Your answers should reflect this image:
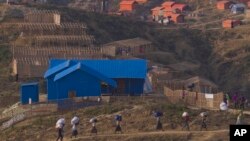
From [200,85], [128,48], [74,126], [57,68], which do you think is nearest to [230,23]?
[128,48]

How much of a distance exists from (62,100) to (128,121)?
28.3 feet

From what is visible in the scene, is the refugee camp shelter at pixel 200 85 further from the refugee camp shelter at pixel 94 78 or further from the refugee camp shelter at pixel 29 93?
the refugee camp shelter at pixel 29 93

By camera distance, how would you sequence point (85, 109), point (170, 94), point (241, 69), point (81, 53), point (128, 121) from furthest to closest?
1. point (241, 69)
2. point (81, 53)
3. point (170, 94)
4. point (85, 109)
5. point (128, 121)

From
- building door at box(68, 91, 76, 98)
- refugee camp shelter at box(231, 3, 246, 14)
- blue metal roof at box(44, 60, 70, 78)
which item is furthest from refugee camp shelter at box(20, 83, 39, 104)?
refugee camp shelter at box(231, 3, 246, 14)

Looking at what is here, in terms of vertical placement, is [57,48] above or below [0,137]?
above

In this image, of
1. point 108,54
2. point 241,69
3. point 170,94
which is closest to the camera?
point 170,94

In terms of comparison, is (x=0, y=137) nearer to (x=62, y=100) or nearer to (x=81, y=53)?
(x=62, y=100)

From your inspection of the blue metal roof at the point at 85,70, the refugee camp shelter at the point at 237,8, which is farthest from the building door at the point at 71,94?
the refugee camp shelter at the point at 237,8

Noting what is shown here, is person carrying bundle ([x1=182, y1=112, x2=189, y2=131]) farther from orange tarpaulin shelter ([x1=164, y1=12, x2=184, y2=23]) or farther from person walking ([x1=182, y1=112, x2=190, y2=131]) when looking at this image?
orange tarpaulin shelter ([x1=164, y1=12, x2=184, y2=23])

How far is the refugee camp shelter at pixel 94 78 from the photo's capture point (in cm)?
4425

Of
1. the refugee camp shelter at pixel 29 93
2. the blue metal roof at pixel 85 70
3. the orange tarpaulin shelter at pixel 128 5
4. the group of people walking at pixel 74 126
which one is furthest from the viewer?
the orange tarpaulin shelter at pixel 128 5

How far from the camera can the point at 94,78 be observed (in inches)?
1745

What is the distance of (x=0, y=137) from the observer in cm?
3559

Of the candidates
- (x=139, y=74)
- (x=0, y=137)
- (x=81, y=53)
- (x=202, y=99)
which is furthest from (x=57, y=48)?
(x=0, y=137)
